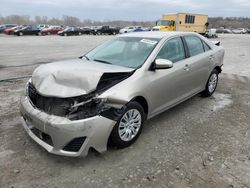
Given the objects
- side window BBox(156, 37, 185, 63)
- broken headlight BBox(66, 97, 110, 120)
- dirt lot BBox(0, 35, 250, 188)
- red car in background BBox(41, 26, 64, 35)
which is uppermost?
side window BBox(156, 37, 185, 63)

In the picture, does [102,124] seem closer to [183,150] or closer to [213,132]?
[183,150]

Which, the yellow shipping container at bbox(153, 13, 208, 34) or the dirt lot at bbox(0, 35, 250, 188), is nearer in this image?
the dirt lot at bbox(0, 35, 250, 188)

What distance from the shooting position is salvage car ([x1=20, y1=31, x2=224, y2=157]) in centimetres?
283

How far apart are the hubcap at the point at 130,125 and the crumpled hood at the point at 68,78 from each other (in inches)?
23.9

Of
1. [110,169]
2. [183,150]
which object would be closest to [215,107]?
[183,150]

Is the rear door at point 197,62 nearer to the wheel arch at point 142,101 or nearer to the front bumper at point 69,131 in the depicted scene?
the wheel arch at point 142,101

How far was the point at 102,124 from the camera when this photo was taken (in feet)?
9.41

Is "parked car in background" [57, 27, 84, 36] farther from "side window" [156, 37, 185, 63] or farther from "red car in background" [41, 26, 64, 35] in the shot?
"side window" [156, 37, 185, 63]

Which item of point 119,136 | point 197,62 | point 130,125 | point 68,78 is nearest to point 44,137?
point 68,78

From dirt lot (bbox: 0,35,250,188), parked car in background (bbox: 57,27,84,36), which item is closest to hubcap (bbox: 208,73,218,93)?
dirt lot (bbox: 0,35,250,188)

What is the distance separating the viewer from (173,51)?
4.24 meters

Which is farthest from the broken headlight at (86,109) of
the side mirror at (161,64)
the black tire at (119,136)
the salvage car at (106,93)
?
the side mirror at (161,64)

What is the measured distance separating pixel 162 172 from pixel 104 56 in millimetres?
2183

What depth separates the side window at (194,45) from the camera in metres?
4.68
